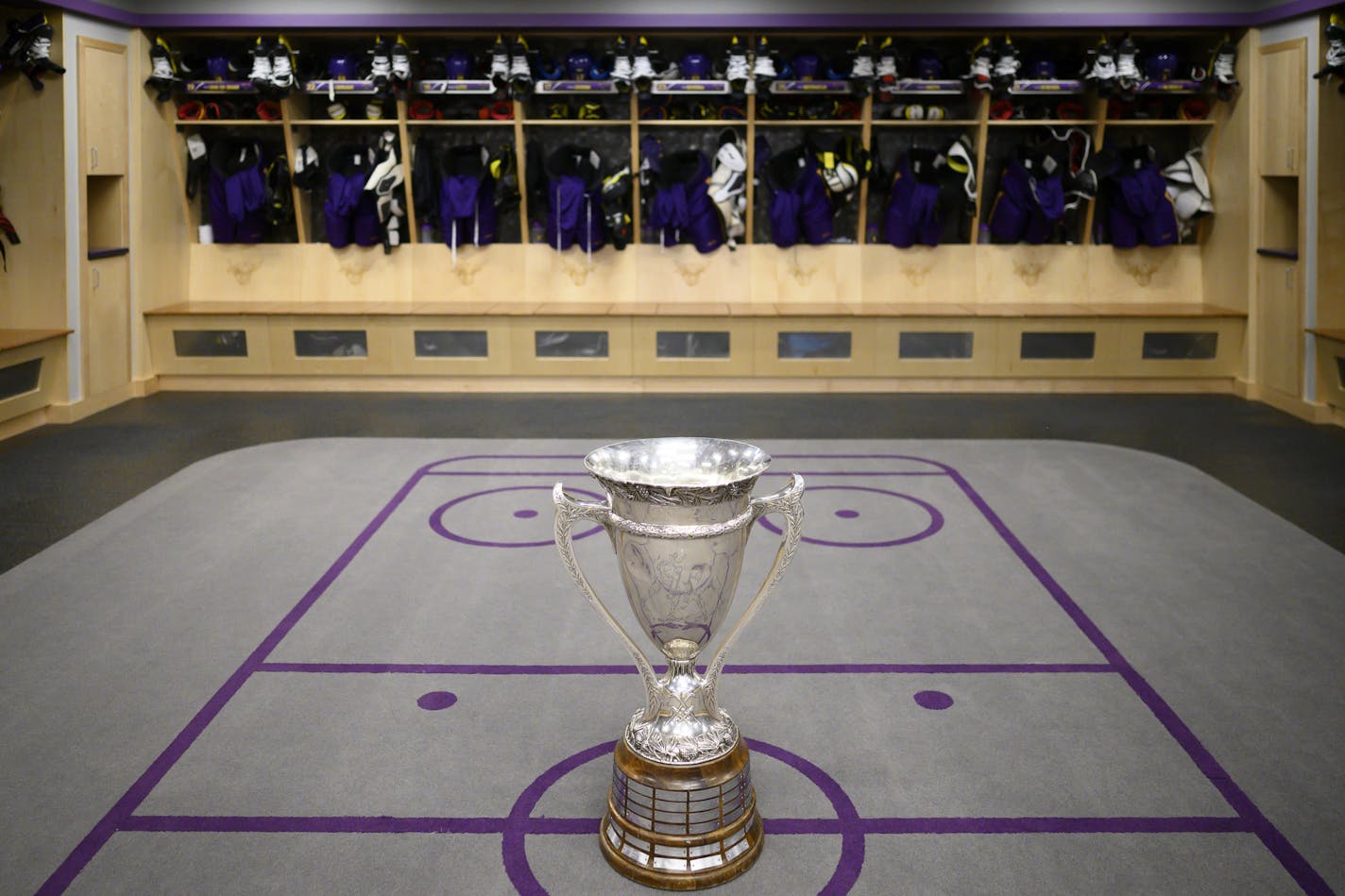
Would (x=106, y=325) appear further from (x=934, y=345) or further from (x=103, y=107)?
(x=934, y=345)

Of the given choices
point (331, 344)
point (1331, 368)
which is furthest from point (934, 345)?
point (331, 344)

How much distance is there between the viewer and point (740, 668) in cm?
347

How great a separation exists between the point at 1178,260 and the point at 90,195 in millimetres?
6339

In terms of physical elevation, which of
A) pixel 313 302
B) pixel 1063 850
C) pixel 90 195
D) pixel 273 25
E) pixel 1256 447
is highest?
pixel 273 25

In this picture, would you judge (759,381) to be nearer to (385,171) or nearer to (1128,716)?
(385,171)

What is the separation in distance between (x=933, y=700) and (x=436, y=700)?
4.12ft

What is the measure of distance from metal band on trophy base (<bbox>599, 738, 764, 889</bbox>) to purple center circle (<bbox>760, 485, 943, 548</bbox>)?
7.01 feet

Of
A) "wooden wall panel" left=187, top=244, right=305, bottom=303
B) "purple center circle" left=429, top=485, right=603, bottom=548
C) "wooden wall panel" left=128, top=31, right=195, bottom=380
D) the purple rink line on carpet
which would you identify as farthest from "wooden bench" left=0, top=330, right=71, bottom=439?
the purple rink line on carpet

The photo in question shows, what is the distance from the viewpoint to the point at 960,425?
21.7 feet

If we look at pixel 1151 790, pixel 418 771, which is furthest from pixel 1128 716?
pixel 418 771

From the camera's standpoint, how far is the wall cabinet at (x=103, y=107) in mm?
6668

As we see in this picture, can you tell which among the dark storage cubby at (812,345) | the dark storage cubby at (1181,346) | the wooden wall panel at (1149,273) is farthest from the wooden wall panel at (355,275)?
the dark storage cubby at (1181,346)

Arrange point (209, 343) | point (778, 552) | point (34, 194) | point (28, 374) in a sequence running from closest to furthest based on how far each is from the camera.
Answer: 1. point (778, 552)
2. point (28, 374)
3. point (34, 194)
4. point (209, 343)

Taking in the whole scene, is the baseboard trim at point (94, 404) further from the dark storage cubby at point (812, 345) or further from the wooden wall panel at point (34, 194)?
the dark storage cubby at point (812, 345)
